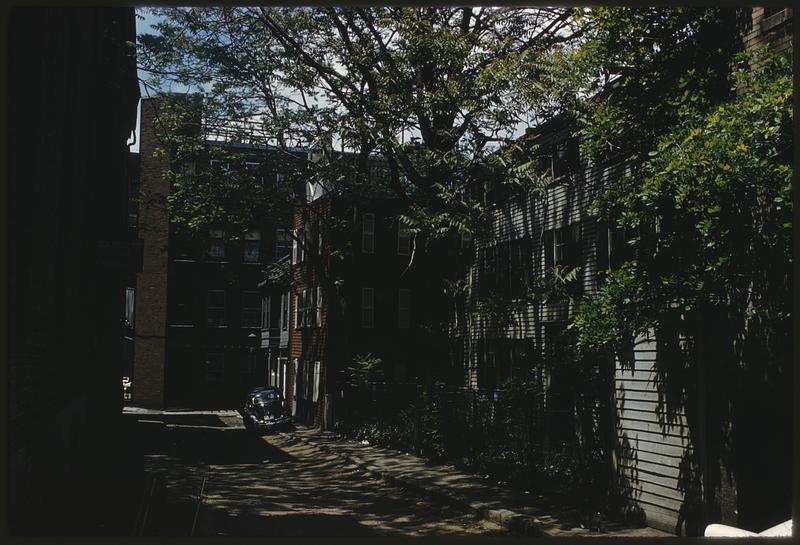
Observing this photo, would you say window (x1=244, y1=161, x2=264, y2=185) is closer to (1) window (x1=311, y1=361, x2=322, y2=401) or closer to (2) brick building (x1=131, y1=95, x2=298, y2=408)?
(1) window (x1=311, y1=361, x2=322, y2=401)

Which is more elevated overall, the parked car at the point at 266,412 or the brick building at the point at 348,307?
the brick building at the point at 348,307

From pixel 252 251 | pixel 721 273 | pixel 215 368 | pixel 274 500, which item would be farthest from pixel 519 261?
pixel 252 251

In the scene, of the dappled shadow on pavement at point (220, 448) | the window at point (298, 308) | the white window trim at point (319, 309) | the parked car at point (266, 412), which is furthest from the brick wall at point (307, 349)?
the dappled shadow on pavement at point (220, 448)

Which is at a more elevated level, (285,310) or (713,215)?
(285,310)

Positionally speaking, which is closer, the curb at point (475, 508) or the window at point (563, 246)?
the curb at point (475, 508)

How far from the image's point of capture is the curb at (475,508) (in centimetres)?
1155

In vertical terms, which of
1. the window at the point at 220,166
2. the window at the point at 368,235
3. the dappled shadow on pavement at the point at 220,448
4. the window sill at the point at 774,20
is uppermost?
the window at the point at 220,166

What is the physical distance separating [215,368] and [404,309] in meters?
14.3

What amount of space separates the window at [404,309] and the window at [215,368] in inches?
542

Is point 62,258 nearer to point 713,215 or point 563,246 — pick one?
point 713,215

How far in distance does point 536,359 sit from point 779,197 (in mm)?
8061

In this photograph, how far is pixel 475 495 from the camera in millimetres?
14508

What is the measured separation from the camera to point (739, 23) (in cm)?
1142

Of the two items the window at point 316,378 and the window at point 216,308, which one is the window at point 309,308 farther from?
the window at point 216,308
